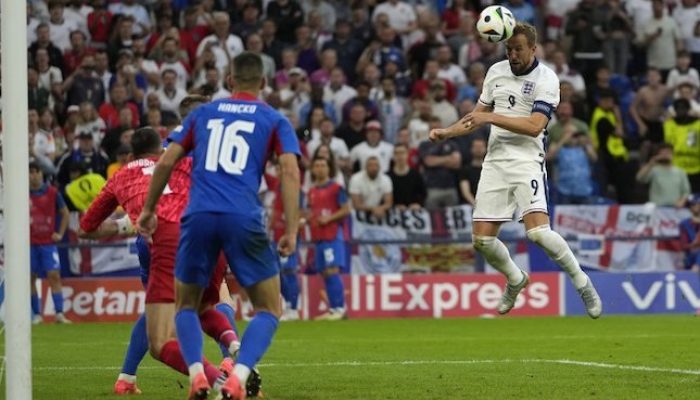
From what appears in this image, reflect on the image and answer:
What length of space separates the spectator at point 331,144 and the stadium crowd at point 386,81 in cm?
3

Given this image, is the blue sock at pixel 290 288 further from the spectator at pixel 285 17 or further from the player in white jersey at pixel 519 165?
the player in white jersey at pixel 519 165

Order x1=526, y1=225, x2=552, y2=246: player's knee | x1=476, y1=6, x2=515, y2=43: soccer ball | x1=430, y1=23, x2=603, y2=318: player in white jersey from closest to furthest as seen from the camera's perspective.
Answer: x1=476, y1=6, x2=515, y2=43: soccer ball, x1=430, y1=23, x2=603, y2=318: player in white jersey, x1=526, y1=225, x2=552, y2=246: player's knee

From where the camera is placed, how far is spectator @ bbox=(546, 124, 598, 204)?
24266mm

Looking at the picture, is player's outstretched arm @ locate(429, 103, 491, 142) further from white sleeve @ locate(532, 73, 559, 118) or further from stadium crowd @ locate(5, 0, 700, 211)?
stadium crowd @ locate(5, 0, 700, 211)

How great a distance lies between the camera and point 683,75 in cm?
2639

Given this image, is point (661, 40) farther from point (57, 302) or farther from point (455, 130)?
point (455, 130)

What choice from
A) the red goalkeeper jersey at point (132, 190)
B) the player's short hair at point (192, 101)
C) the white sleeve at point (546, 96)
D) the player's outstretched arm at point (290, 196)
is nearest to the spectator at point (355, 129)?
the white sleeve at point (546, 96)

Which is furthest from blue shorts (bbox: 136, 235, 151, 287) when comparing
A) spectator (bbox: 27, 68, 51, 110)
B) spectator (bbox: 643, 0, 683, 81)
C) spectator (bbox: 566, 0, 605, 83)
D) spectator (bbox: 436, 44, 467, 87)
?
spectator (bbox: 643, 0, 683, 81)

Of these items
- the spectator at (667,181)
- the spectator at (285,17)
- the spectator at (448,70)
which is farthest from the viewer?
the spectator at (285,17)

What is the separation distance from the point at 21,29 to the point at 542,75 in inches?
220

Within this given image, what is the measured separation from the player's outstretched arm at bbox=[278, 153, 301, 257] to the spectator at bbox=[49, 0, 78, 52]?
58.6ft

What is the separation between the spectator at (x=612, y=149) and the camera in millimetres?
25188

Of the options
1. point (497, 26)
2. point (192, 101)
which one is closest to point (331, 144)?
point (497, 26)

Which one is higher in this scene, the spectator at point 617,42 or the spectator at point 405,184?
the spectator at point 617,42
